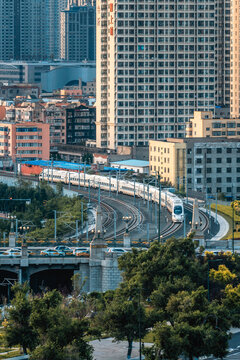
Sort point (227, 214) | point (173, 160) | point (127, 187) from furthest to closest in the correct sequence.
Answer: point (173, 160) < point (127, 187) < point (227, 214)

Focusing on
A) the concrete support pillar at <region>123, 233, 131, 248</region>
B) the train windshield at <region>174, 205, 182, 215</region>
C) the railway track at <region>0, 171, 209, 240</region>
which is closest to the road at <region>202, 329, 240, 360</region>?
the concrete support pillar at <region>123, 233, 131, 248</region>

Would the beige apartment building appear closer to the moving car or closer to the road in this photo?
the moving car

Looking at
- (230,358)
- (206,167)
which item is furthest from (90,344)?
(206,167)

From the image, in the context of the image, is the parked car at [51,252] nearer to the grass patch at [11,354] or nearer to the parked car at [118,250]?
the parked car at [118,250]

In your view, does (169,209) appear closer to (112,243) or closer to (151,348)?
(112,243)

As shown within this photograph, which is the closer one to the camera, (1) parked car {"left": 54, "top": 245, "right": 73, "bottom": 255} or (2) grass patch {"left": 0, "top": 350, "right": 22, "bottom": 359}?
(2) grass patch {"left": 0, "top": 350, "right": 22, "bottom": 359}

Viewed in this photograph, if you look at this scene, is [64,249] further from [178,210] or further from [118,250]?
[178,210]

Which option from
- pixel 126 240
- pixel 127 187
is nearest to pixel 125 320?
pixel 126 240
